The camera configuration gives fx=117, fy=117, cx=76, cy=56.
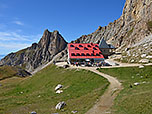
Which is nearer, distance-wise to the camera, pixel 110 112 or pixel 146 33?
pixel 110 112

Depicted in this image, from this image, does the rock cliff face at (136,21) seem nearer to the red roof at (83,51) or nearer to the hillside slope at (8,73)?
the red roof at (83,51)

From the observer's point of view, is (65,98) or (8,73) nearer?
(65,98)

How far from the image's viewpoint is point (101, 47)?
77188 millimetres

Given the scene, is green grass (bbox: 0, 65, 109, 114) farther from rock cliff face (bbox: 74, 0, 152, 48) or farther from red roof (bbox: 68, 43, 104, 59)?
rock cliff face (bbox: 74, 0, 152, 48)

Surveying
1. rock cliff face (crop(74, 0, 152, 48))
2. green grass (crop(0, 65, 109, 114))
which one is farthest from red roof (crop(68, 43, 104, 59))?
rock cliff face (crop(74, 0, 152, 48))

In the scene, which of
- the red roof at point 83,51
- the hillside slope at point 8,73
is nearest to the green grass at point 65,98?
the red roof at point 83,51

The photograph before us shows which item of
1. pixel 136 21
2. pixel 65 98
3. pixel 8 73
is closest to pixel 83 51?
pixel 65 98

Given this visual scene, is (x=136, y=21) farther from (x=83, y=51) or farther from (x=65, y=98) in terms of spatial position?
(x=65, y=98)

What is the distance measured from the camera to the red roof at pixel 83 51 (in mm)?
60934

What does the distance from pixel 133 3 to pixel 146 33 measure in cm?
5256

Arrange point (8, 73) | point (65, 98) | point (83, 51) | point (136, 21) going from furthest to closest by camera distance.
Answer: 1. point (8, 73)
2. point (136, 21)
3. point (83, 51)
4. point (65, 98)

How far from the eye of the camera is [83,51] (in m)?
63.7

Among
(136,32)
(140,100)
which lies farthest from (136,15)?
(140,100)

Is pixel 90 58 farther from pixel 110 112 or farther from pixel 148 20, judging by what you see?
pixel 148 20
